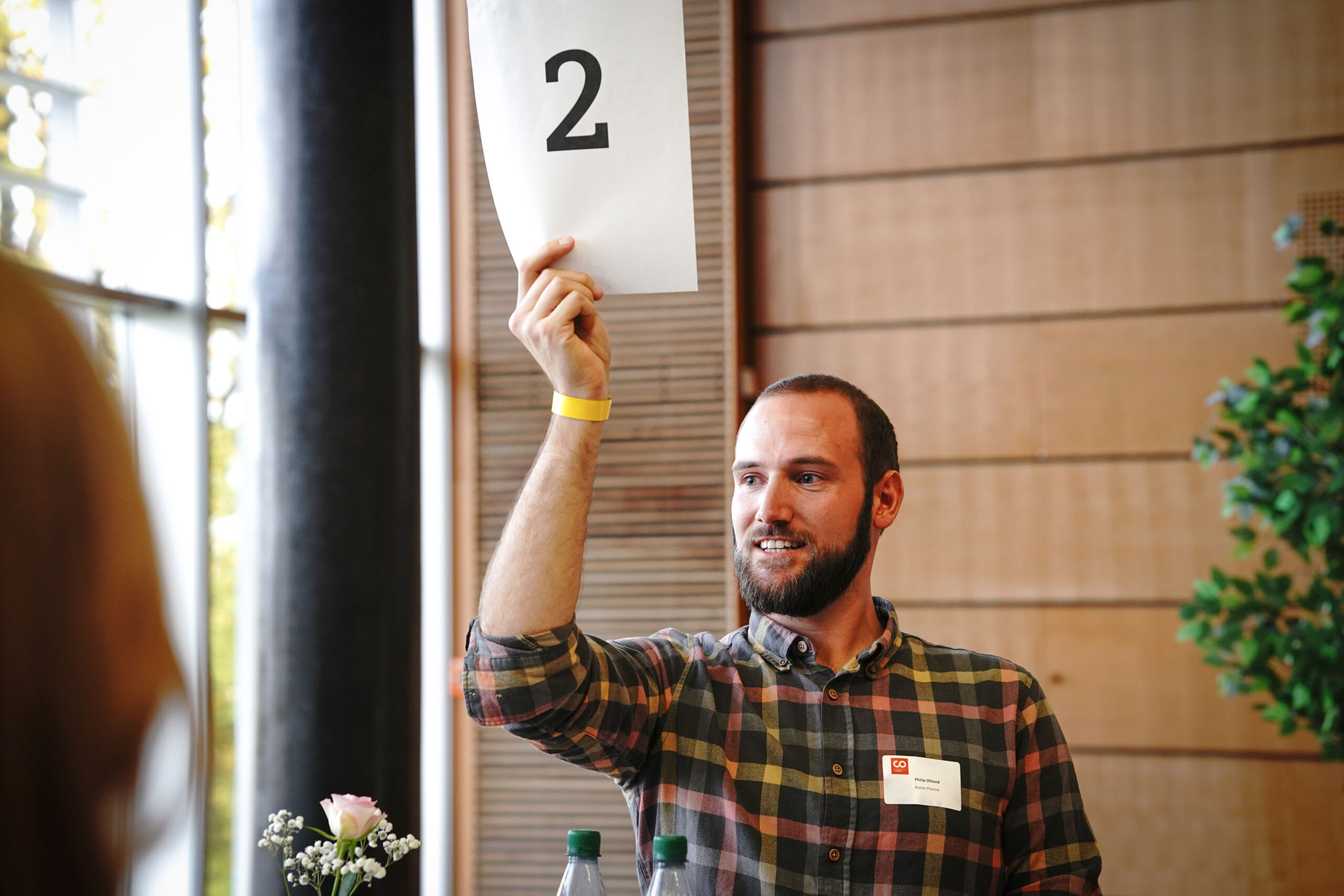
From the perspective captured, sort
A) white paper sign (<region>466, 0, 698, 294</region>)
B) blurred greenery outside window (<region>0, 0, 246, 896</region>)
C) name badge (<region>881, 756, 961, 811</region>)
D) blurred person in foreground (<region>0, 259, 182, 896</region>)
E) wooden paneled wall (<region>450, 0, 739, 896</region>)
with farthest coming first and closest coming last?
wooden paneled wall (<region>450, 0, 739, 896</region>), blurred greenery outside window (<region>0, 0, 246, 896</region>), name badge (<region>881, 756, 961, 811</region>), white paper sign (<region>466, 0, 698, 294</region>), blurred person in foreground (<region>0, 259, 182, 896</region>)

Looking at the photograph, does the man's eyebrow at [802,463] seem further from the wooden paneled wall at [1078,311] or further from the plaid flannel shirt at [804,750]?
the wooden paneled wall at [1078,311]

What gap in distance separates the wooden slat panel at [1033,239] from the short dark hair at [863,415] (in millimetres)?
1851

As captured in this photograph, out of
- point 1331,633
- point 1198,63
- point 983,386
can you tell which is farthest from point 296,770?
point 1198,63

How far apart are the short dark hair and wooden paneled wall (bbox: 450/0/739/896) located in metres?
1.73

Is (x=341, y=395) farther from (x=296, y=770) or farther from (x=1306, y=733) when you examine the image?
(x=1306, y=733)

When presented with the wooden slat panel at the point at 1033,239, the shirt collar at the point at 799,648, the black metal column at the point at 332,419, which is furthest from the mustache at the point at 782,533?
the wooden slat panel at the point at 1033,239

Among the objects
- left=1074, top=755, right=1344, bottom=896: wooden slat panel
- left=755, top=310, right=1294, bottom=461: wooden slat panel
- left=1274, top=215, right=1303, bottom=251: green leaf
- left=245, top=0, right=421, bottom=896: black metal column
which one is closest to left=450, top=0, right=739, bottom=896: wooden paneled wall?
left=755, top=310, right=1294, bottom=461: wooden slat panel

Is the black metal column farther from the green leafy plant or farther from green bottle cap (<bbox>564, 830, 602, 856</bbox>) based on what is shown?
the green leafy plant

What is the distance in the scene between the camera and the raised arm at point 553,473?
4.53 ft

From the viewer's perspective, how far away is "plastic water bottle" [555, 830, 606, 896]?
122 centimetres

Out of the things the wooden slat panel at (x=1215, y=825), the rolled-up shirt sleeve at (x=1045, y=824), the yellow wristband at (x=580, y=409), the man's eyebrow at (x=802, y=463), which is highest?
the yellow wristband at (x=580, y=409)

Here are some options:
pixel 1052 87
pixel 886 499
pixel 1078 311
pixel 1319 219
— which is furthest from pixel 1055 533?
pixel 886 499

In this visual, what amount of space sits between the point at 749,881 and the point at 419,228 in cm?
281

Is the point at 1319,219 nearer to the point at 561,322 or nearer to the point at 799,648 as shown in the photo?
the point at 799,648
